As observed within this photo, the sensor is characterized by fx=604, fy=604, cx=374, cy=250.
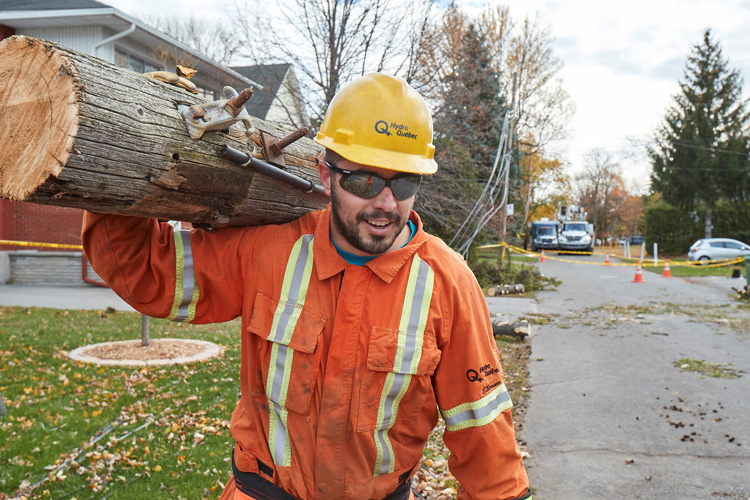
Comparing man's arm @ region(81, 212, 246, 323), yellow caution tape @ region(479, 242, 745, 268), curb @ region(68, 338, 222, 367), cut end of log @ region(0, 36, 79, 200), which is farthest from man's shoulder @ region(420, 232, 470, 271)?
yellow caution tape @ region(479, 242, 745, 268)

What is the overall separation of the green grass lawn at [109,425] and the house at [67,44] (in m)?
7.39

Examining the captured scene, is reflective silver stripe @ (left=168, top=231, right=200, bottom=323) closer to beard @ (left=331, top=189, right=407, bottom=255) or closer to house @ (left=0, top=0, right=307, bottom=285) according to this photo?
beard @ (left=331, top=189, right=407, bottom=255)

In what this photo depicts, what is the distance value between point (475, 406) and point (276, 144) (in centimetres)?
120

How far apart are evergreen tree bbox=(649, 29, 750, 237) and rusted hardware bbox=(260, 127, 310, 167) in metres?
39.7

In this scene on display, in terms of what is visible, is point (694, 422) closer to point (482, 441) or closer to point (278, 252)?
point (482, 441)

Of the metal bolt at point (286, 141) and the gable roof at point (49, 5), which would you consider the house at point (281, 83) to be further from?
the gable roof at point (49, 5)

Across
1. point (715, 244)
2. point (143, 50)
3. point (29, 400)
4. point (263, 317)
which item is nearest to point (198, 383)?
point (29, 400)

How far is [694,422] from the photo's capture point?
19.2ft

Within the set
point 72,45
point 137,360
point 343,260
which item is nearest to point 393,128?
point 343,260

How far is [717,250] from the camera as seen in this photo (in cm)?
2839

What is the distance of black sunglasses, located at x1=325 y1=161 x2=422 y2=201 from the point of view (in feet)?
6.84

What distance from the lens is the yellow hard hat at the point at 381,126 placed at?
83.7 inches

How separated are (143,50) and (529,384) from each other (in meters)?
13.4

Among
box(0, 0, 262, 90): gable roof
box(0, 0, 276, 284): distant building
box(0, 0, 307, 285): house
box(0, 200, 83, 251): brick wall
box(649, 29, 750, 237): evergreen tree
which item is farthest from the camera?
box(649, 29, 750, 237): evergreen tree
